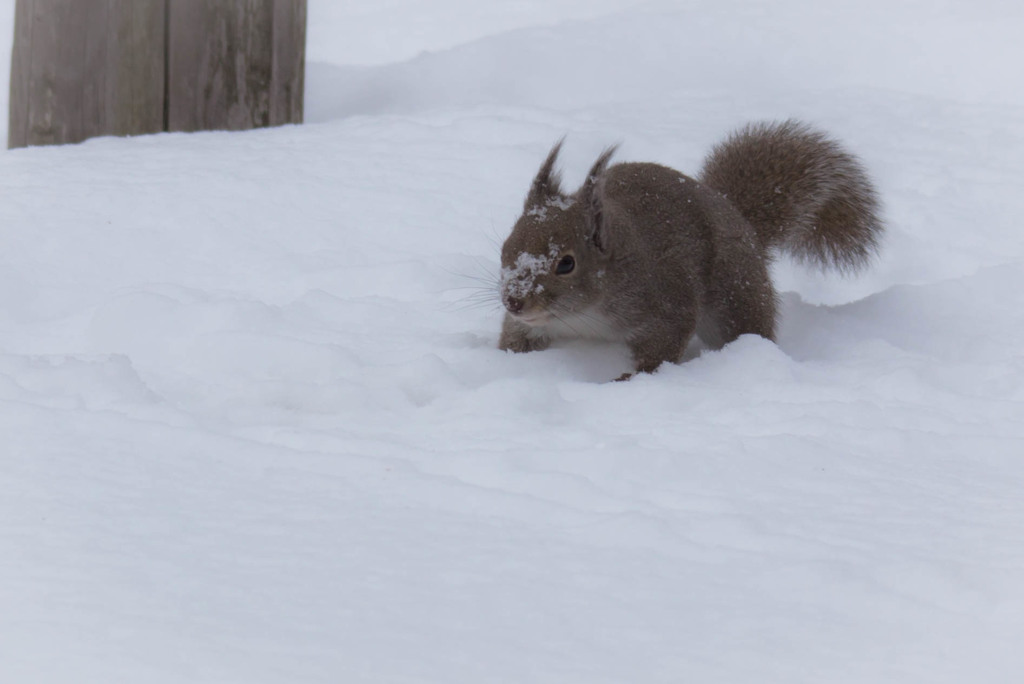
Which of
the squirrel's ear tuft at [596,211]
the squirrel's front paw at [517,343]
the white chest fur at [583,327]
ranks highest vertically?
the squirrel's ear tuft at [596,211]

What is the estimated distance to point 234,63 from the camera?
4.29 meters

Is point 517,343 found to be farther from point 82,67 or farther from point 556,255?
point 82,67

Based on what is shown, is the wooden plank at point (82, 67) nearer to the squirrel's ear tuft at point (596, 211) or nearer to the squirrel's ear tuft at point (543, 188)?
the squirrel's ear tuft at point (543, 188)

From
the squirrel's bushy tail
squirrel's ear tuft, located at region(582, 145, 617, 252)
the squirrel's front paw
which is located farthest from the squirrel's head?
the squirrel's bushy tail

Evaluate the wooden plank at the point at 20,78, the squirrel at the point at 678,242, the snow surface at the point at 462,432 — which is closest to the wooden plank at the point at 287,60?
the snow surface at the point at 462,432

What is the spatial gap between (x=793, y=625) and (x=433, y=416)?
922 millimetres

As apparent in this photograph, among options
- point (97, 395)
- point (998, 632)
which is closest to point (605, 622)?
point (998, 632)

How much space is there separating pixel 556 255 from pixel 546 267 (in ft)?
0.13

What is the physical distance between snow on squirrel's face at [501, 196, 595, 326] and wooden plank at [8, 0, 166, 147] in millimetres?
2076

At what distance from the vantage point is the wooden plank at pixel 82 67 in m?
3.88

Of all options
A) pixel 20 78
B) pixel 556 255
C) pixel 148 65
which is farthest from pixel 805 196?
pixel 20 78

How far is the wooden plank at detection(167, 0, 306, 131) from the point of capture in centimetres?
415

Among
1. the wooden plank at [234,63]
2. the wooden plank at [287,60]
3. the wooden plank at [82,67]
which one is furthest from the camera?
the wooden plank at [287,60]

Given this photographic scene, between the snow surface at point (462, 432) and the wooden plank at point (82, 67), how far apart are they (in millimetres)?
194
